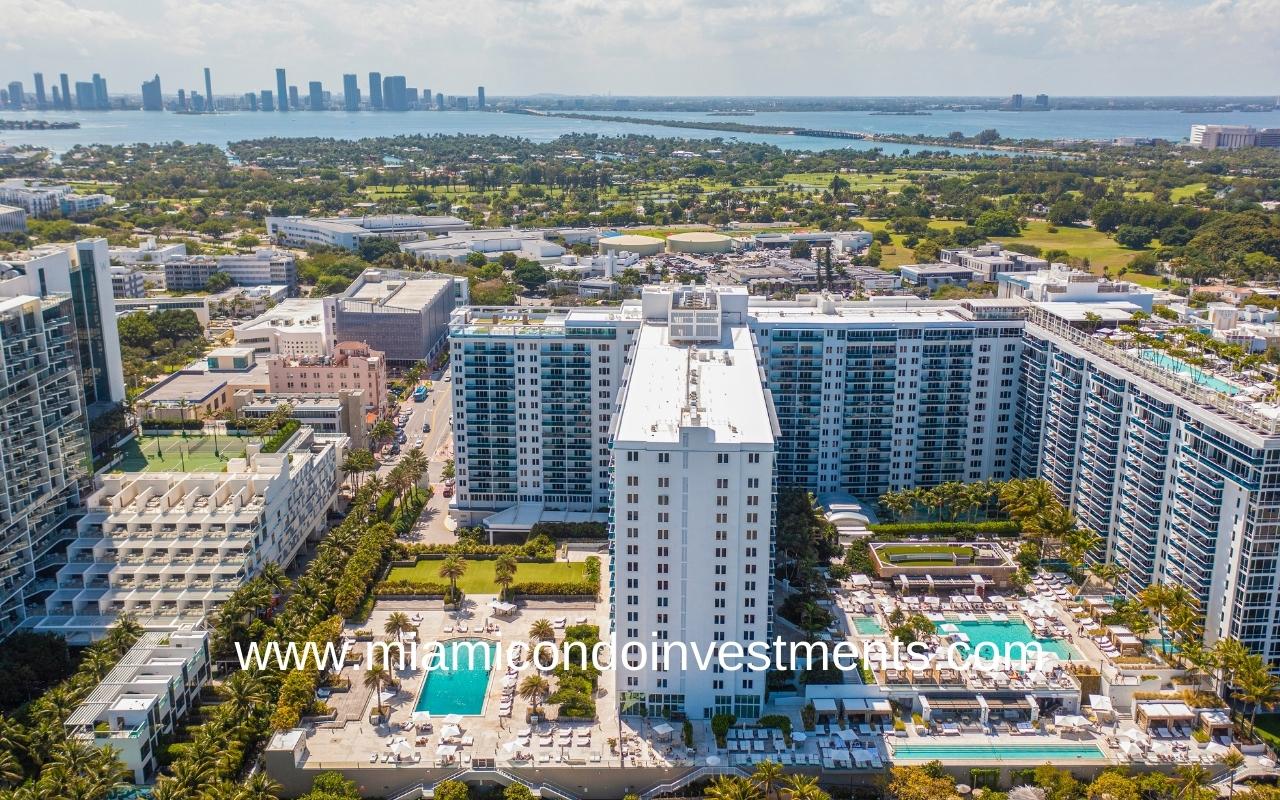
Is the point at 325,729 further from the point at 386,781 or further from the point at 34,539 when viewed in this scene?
the point at 34,539

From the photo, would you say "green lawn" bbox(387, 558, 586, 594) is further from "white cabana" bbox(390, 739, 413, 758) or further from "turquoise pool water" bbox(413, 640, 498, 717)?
"white cabana" bbox(390, 739, 413, 758)

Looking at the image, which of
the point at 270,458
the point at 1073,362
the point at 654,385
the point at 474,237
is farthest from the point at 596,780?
the point at 474,237

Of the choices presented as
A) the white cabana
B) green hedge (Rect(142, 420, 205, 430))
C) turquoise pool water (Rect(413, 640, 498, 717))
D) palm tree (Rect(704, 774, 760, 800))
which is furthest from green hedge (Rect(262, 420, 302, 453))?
palm tree (Rect(704, 774, 760, 800))

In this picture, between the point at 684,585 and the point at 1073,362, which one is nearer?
the point at 684,585

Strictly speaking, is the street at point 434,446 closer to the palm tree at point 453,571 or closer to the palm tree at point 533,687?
the palm tree at point 453,571

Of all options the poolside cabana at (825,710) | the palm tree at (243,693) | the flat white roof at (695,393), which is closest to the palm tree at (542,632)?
the flat white roof at (695,393)
